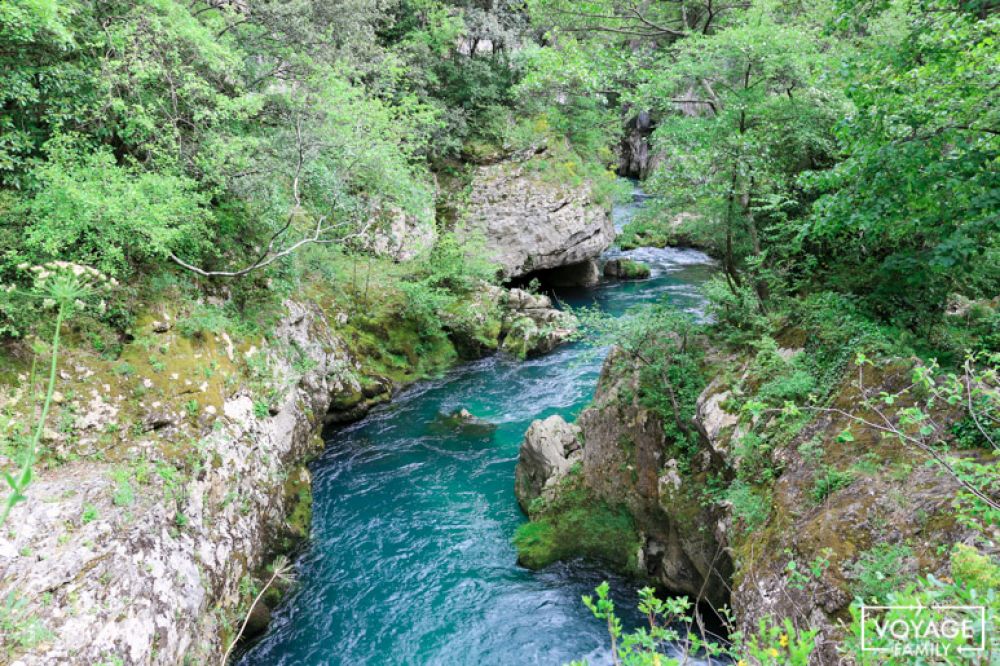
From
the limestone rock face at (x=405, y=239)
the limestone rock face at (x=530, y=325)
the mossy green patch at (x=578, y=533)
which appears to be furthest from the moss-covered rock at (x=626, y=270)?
the mossy green patch at (x=578, y=533)

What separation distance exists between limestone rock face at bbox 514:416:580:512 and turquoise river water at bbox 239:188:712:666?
59 centimetres

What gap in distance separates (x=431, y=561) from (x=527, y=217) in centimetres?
1643

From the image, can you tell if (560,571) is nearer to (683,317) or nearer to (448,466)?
→ (448,466)

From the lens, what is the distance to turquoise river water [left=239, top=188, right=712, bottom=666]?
7867 mm

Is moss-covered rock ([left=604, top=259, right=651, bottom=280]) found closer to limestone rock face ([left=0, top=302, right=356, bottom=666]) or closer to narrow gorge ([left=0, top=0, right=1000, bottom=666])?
narrow gorge ([left=0, top=0, right=1000, bottom=666])

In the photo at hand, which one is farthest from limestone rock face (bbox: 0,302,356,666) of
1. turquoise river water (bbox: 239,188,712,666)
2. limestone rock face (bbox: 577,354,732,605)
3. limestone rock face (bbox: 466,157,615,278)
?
limestone rock face (bbox: 466,157,615,278)

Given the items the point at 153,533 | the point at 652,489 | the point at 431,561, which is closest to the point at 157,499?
the point at 153,533

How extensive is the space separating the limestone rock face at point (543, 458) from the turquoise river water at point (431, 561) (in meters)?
0.59

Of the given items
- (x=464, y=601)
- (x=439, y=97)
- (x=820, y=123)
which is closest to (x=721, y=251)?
(x=820, y=123)

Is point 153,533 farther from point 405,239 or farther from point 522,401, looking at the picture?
point 405,239

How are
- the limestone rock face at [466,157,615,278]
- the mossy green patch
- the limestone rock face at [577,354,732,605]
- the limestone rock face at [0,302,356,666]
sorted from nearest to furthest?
1. the limestone rock face at [0,302,356,666]
2. the limestone rock face at [577,354,732,605]
3. the mossy green patch
4. the limestone rock face at [466,157,615,278]

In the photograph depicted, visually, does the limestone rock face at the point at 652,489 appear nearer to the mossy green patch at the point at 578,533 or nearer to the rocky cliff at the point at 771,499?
the rocky cliff at the point at 771,499

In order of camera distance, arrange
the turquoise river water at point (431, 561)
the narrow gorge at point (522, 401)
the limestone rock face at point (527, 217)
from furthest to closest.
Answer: the limestone rock face at point (527, 217) → the turquoise river water at point (431, 561) → the narrow gorge at point (522, 401)

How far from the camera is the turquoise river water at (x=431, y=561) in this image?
787 centimetres
